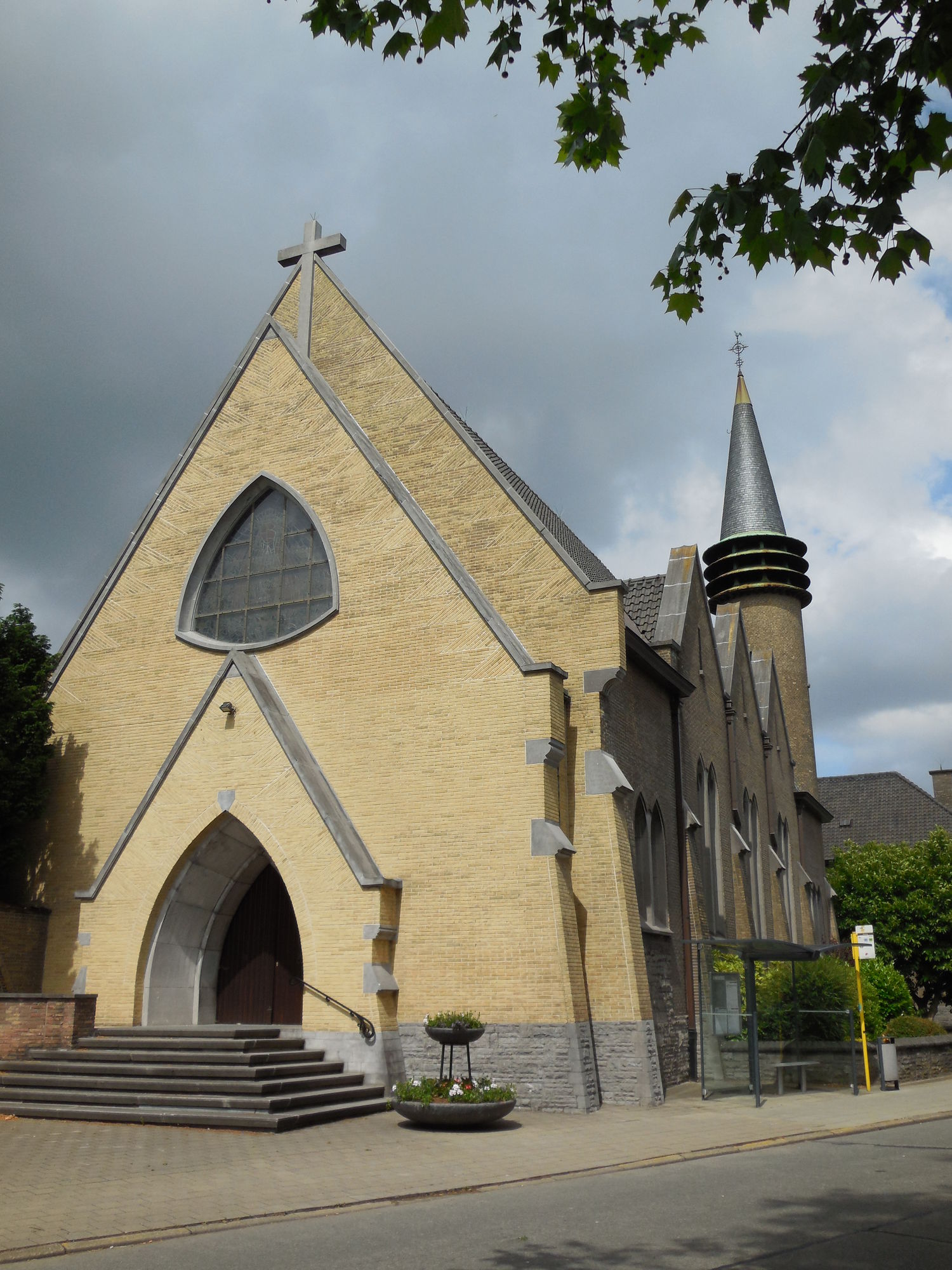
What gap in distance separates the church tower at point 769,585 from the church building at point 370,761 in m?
20.1

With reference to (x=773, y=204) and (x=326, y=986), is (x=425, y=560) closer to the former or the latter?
(x=326, y=986)

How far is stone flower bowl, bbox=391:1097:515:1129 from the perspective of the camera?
504 inches

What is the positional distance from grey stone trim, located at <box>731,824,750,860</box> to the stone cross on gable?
1421cm

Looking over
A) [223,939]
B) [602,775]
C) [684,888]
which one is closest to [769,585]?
[684,888]

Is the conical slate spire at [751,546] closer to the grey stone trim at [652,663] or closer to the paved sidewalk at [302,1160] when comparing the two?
the grey stone trim at [652,663]

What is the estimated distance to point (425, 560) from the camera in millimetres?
18078

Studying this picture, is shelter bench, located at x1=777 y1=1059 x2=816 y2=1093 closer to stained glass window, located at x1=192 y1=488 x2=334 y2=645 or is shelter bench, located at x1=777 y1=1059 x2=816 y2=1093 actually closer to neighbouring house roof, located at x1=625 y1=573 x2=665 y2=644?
neighbouring house roof, located at x1=625 y1=573 x2=665 y2=644

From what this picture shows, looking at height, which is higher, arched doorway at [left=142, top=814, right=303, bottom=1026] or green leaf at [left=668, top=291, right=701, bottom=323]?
green leaf at [left=668, top=291, right=701, bottom=323]

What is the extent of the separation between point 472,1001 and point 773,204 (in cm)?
1226

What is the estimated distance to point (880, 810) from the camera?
5778 cm

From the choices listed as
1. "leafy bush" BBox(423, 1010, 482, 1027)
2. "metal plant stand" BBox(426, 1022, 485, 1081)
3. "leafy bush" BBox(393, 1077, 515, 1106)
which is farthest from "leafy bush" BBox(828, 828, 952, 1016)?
"leafy bush" BBox(393, 1077, 515, 1106)

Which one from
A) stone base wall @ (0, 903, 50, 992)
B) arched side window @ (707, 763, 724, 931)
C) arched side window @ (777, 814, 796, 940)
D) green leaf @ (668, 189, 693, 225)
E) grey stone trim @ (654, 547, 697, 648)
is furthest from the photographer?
arched side window @ (777, 814, 796, 940)

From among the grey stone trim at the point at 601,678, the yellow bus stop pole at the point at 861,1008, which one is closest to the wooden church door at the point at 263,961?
the grey stone trim at the point at 601,678

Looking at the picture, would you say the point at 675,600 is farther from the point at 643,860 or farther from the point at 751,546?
the point at 751,546
